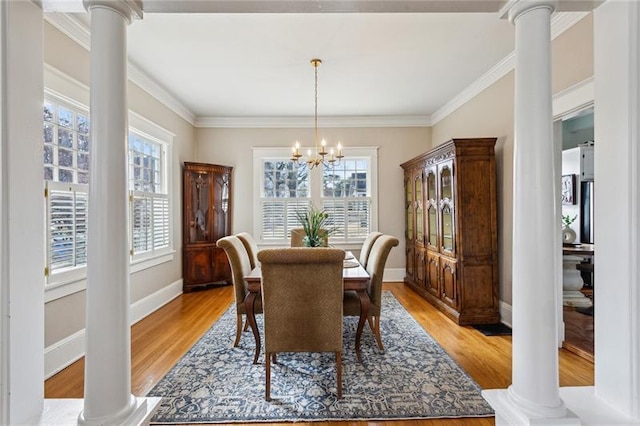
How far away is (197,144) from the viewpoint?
208 inches

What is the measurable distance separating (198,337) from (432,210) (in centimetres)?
313

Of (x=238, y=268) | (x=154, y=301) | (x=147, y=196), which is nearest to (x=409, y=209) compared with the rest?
(x=238, y=268)

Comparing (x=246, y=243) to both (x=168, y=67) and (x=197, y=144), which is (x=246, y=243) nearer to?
(x=168, y=67)

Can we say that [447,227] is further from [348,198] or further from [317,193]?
[317,193]

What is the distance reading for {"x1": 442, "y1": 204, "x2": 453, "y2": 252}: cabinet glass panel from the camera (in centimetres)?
357

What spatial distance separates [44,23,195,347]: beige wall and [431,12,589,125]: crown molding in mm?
3814

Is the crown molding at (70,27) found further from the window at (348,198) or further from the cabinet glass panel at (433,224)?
the cabinet glass panel at (433,224)

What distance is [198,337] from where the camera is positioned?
119 inches

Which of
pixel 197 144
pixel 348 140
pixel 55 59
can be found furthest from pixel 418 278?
pixel 55 59

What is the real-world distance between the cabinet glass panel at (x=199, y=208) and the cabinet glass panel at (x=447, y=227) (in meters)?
3.43

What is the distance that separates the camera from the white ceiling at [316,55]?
2.56m

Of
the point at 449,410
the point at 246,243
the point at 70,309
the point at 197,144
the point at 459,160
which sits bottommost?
the point at 449,410
